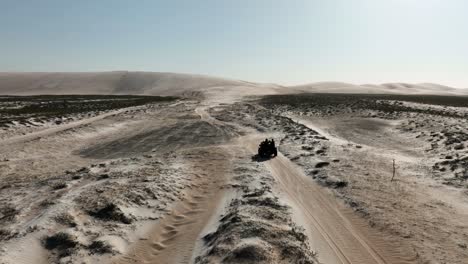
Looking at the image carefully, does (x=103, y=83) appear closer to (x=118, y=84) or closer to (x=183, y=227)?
(x=118, y=84)

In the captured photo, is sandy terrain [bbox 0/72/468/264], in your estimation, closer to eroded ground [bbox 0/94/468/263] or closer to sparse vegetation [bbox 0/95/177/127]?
eroded ground [bbox 0/94/468/263]

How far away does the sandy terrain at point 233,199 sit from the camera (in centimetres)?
1179

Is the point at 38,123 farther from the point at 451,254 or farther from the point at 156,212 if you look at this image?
the point at 451,254

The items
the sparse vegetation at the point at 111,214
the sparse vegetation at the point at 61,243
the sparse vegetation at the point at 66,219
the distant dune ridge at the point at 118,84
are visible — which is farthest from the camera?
the distant dune ridge at the point at 118,84

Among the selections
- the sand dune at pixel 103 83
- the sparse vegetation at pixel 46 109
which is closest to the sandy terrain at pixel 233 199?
the sparse vegetation at pixel 46 109

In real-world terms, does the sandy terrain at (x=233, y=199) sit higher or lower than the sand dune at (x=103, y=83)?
lower

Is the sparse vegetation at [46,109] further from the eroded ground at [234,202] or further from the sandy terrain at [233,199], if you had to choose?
the eroded ground at [234,202]

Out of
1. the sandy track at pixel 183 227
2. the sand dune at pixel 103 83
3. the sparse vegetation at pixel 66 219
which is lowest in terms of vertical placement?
the sandy track at pixel 183 227

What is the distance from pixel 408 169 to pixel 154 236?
15100 mm

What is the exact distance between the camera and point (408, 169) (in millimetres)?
21875

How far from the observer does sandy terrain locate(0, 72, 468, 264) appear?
11789 mm

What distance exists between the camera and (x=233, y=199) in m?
16.4

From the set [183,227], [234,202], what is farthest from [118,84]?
[183,227]

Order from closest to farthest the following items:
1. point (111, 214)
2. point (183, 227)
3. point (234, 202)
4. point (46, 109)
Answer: point (183, 227) → point (111, 214) → point (234, 202) → point (46, 109)
